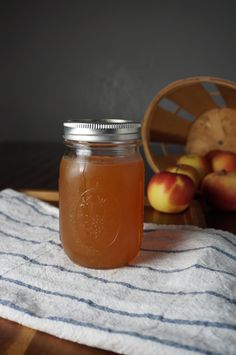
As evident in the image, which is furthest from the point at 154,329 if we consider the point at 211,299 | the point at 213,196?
the point at 213,196

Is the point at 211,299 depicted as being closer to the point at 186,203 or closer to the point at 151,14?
the point at 186,203

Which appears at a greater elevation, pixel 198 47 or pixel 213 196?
pixel 198 47

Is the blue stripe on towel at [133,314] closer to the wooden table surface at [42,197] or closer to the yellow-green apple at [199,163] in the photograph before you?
the wooden table surface at [42,197]

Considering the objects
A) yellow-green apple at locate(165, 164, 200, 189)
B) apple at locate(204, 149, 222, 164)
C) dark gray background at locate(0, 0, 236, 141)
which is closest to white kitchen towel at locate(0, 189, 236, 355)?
yellow-green apple at locate(165, 164, 200, 189)

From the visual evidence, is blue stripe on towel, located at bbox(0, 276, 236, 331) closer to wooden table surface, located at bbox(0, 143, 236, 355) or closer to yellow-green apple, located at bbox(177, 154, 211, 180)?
wooden table surface, located at bbox(0, 143, 236, 355)

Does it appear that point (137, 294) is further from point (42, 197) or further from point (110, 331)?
point (42, 197)

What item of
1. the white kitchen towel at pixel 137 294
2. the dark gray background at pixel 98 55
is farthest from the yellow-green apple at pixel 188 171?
the dark gray background at pixel 98 55

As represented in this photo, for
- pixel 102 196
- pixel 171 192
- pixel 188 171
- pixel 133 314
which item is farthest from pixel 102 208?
pixel 188 171
